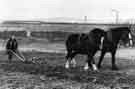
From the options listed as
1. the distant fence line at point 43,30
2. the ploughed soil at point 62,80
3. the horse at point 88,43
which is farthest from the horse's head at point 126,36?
the distant fence line at point 43,30

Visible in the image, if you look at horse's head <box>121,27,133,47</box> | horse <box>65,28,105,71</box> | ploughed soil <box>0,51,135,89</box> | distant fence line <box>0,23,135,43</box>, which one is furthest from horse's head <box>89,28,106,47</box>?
distant fence line <box>0,23,135,43</box>

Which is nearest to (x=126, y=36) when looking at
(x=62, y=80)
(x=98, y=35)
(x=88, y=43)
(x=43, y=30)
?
(x=98, y=35)

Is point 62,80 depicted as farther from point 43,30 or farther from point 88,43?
point 43,30

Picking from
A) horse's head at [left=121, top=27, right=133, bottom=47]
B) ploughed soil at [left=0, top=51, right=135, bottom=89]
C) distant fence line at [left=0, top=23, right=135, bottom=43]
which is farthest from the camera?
distant fence line at [left=0, top=23, right=135, bottom=43]

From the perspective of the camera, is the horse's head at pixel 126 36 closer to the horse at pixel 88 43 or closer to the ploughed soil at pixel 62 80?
the horse at pixel 88 43

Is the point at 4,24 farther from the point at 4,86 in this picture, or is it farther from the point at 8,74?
the point at 4,86

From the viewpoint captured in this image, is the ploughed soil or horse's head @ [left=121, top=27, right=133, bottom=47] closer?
the ploughed soil

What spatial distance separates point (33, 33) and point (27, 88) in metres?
23.5

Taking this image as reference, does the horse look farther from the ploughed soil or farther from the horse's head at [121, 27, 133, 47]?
the horse's head at [121, 27, 133, 47]

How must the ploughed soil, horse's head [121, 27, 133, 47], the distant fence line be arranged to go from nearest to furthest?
the ploughed soil → horse's head [121, 27, 133, 47] → the distant fence line

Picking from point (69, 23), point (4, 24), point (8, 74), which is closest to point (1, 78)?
point (8, 74)

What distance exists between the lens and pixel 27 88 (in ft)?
25.7

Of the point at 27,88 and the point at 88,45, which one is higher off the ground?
the point at 88,45

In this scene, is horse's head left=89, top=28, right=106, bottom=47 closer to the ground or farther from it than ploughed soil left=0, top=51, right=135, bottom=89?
farther from it
